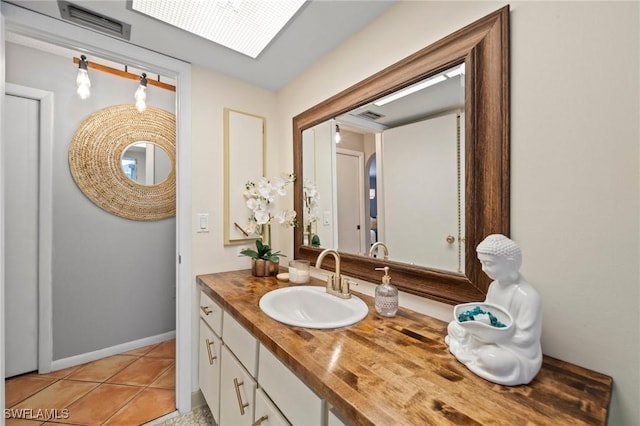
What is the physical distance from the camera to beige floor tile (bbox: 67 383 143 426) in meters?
1.56

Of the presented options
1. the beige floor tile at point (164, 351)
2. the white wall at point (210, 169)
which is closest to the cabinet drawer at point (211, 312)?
the white wall at point (210, 169)

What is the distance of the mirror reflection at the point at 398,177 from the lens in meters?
0.99

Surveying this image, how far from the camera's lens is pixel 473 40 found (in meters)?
0.90

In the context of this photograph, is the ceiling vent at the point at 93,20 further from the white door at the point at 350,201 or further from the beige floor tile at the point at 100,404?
the beige floor tile at the point at 100,404

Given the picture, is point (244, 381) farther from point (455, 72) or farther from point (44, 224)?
point (44, 224)

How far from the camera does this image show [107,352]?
7.32ft

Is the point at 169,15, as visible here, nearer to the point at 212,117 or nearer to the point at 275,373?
the point at 212,117

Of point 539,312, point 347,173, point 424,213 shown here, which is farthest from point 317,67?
point 539,312

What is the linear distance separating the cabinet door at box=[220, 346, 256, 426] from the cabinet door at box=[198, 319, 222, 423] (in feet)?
0.27

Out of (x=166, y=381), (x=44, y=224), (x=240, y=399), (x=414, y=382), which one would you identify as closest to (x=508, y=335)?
(x=414, y=382)

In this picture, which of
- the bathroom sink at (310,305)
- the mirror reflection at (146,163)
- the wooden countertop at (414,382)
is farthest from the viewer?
the mirror reflection at (146,163)

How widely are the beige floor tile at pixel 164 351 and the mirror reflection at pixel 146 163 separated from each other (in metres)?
1.49

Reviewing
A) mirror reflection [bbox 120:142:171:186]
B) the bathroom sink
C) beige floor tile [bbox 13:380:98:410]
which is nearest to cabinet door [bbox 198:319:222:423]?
the bathroom sink

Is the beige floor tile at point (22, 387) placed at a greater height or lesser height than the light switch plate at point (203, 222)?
lesser
